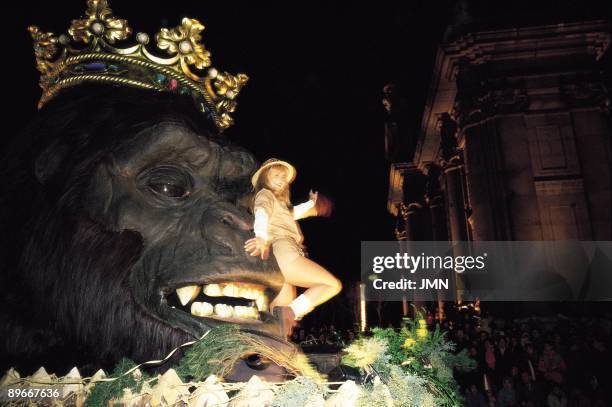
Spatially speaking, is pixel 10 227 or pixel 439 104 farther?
pixel 439 104

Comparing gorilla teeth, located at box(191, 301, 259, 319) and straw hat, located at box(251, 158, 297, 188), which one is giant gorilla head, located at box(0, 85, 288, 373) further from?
straw hat, located at box(251, 158, 297, 188)

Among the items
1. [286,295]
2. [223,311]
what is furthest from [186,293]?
[286,295]

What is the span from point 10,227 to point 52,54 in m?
1.53

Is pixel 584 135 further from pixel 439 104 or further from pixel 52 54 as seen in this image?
pixel 52 54

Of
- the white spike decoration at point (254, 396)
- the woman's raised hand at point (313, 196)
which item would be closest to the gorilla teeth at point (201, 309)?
the white spike decoration at point (254, 396)

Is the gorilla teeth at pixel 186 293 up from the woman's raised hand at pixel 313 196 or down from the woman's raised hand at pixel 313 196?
down

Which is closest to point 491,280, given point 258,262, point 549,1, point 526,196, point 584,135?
point 526,196

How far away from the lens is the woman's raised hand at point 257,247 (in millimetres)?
2811

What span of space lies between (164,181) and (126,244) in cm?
41

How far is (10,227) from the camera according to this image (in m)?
3.11

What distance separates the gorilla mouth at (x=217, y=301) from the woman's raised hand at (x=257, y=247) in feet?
0.56

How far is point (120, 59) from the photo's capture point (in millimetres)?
3713

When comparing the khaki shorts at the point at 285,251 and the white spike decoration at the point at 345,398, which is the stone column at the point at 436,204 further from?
the white spike decoration at the point at 345,398

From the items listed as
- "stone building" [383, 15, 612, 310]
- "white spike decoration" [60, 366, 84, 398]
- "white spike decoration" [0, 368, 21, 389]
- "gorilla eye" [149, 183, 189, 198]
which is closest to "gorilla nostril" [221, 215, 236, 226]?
"gorilla eye" [149, 183, 189, 198]
